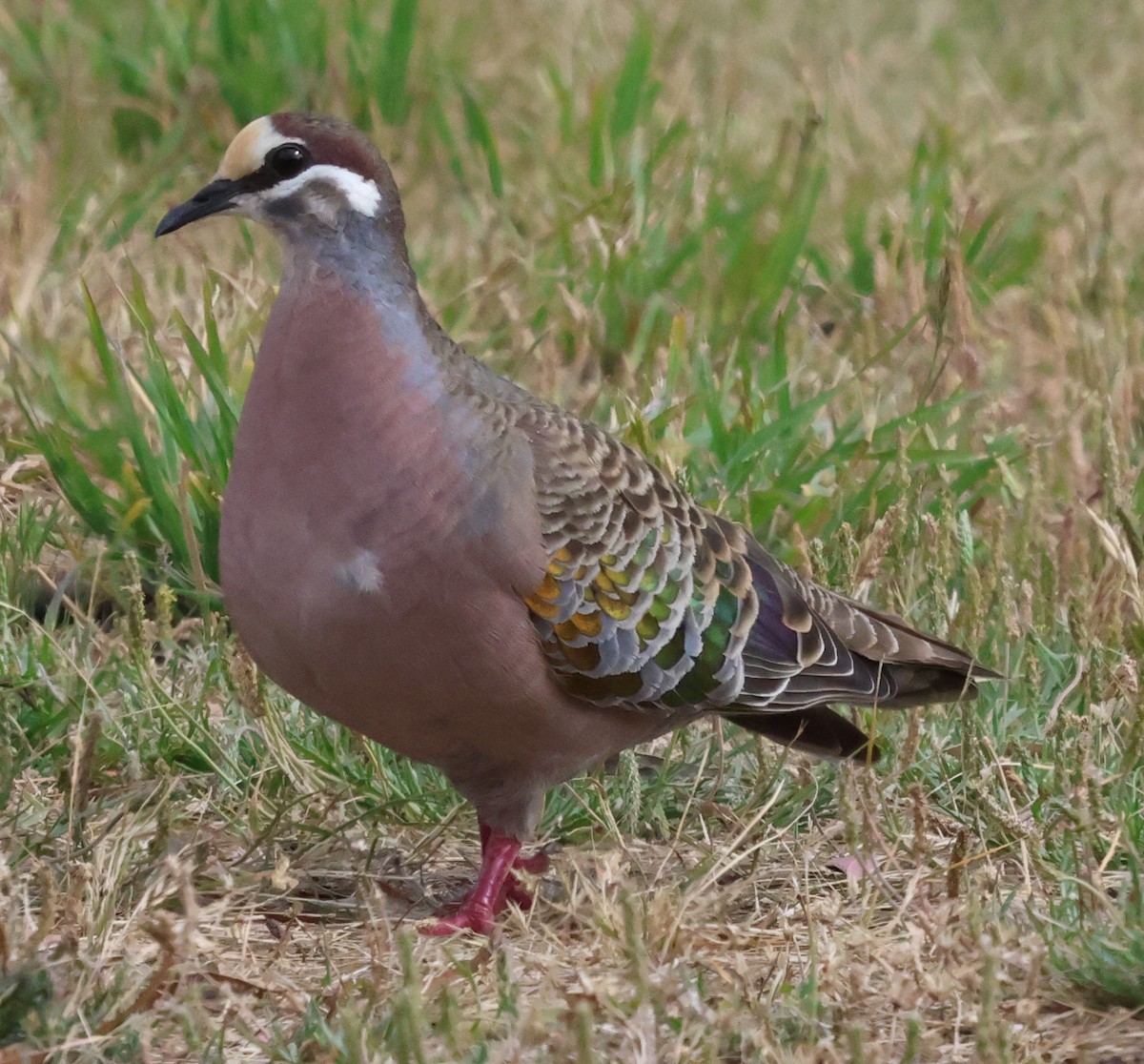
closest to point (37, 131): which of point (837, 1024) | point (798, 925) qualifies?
point (798, 925)

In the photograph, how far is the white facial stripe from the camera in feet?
10.2

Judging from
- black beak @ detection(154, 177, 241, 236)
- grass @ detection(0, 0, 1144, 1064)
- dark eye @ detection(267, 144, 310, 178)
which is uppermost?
dark eye @ detection(267, 144, 310, 178)

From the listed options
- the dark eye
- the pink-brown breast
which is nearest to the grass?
the pink-brown breast

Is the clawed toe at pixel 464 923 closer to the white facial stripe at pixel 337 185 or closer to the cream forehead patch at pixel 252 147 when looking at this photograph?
the white facial stripe at pixel 337 185

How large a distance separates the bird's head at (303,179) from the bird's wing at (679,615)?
433 millimetres

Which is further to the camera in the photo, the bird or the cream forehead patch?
the cream forehead patch

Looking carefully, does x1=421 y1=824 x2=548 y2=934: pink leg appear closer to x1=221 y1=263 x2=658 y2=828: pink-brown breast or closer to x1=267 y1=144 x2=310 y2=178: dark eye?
x1=221 y1=263 x2=658 y2=828: pink-brown breast

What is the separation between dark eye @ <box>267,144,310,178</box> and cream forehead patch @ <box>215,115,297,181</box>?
0.01 metres

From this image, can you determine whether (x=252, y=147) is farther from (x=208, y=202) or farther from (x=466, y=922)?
(x=466, y=922)

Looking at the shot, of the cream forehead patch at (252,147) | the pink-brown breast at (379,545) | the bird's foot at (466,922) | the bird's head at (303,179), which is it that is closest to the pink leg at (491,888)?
the bird's foot at (466,922)

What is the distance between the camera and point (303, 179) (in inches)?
122

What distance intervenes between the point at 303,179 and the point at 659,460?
1.33m

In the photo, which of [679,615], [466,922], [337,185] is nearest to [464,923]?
[466,922]

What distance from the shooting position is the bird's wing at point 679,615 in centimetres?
309
